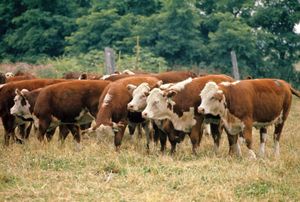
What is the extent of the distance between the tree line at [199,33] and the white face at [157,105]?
16143 millimetres

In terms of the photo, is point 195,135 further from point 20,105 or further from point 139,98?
point 20,105

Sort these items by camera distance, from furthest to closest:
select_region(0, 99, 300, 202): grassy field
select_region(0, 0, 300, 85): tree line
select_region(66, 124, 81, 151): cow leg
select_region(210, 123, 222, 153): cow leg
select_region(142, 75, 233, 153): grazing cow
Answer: select_region(0, 0, 300, 85): tree line, select_region(66, 124, 81, 151): cow leg, select_region(210, 123, 222, 153): cow leg, select_region(142, 75, 233, 153): grazing cow, select_region(0, 99, 300, 202): grassy field

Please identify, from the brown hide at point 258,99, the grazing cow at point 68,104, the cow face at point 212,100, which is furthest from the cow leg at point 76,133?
the brown hide at point 258,99

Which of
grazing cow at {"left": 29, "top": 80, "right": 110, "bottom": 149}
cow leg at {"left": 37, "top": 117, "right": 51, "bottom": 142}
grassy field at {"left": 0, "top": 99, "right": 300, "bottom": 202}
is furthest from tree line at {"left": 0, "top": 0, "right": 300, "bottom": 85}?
grassy field at {"left": 0, "top": 99, "right": 300, "bottom": 202}

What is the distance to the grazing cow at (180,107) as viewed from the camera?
35.2ft

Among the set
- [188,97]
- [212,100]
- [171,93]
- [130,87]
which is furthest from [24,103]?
[212,100]

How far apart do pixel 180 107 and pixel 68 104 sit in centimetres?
248

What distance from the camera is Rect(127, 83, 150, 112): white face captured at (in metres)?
10.7

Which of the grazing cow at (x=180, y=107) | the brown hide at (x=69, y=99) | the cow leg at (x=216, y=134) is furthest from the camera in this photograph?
the brown hide at (x=69, y=99)

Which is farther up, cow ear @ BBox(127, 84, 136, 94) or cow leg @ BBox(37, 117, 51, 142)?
cow ear @ BBox(127, 84, 136, 94)

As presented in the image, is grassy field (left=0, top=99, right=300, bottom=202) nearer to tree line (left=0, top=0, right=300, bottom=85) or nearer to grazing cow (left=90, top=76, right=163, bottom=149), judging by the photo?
grazing cow (left=90, top=76, right=163, bottom=149)

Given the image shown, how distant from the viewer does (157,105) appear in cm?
1078

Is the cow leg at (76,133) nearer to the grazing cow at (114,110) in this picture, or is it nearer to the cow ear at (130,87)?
the grazing cow at (114,110)

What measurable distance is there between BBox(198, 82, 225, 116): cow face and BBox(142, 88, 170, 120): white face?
2.79 ft
